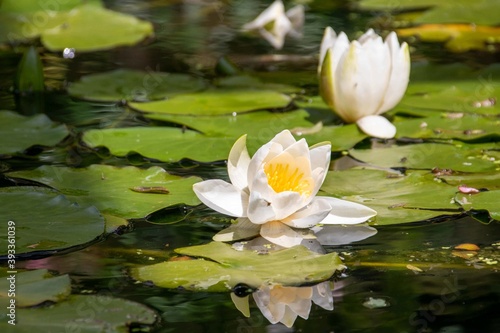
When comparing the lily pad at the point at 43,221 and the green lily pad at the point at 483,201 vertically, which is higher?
the green lily pad at the point at 483,201

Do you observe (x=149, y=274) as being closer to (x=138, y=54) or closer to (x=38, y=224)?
(x=38, y=224)

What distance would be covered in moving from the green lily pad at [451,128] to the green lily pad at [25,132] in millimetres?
964

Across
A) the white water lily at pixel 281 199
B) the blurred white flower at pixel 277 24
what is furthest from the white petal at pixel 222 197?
the blurred white flower at pixel 277 24

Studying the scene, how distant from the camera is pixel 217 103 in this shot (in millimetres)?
2793

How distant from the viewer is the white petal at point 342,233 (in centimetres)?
179

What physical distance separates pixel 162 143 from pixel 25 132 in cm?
39

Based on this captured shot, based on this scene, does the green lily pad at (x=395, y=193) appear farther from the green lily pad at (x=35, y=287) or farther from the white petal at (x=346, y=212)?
the green lily pad at (x=35, y=287)

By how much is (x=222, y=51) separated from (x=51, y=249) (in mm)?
2116

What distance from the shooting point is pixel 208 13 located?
4.63m

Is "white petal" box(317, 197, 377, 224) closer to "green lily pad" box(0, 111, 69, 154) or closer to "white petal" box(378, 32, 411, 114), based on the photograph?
"white petal" box(378, 32, 411, 114)

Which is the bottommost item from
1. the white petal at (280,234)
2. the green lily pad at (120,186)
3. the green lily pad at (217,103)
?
the green lily pad at (217,103)

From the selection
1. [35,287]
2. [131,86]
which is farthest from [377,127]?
[35,287]

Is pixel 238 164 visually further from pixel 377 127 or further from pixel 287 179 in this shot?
pixel 377 127

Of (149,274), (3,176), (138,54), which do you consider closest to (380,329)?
(149,274)
